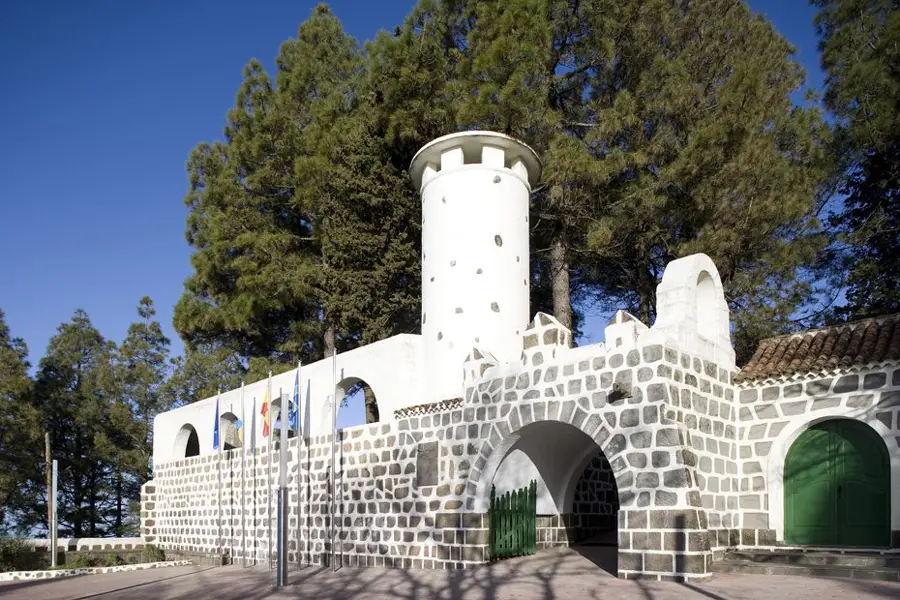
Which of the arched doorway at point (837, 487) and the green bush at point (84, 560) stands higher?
the arched doorway at point (837, 487)

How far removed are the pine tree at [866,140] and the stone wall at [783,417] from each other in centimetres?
675

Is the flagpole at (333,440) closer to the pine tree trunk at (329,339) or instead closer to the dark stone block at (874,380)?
the pine tree trunk at (329,339)

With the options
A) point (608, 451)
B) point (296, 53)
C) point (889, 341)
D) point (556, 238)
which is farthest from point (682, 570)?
point (296, 53)

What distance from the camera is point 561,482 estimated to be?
12797mm

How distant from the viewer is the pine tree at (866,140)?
15.3 meters

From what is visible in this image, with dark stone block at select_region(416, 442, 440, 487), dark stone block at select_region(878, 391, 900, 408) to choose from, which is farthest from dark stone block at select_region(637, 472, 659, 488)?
dark stone block at select_region(416, 442, 440, 487)

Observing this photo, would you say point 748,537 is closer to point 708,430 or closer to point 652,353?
point 708,430

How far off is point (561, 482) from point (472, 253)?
13.0 ft

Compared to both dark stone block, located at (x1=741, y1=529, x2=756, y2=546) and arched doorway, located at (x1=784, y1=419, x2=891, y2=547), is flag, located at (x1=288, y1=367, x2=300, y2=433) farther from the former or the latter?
arched doorway, located at (x1=784, y1=419, x2=891, y2=547)

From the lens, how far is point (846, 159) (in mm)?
16500

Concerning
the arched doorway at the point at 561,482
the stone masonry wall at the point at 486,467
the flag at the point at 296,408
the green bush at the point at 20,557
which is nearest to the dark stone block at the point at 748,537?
the stone masonry wall at the point at 486,467

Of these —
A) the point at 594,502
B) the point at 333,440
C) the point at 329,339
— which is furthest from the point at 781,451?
the point at 329,339

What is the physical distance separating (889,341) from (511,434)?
15.8 ft

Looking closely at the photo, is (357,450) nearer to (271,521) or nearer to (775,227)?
(271,521)
